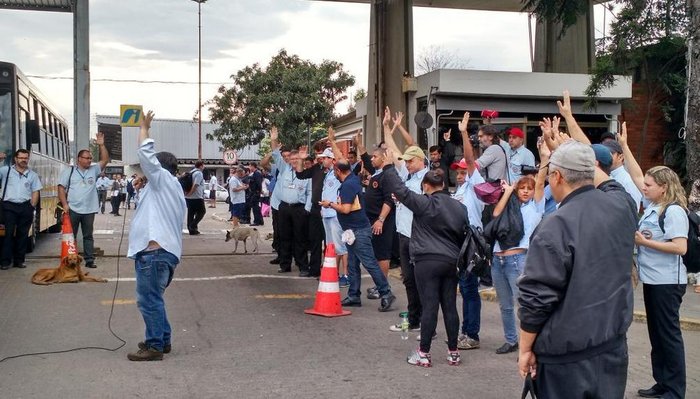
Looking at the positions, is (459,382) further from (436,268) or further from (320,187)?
(320,187)

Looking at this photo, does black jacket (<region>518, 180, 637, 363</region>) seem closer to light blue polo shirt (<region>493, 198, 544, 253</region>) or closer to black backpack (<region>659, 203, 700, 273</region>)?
black backpack (<region>659, 203, 700, 273</region>)

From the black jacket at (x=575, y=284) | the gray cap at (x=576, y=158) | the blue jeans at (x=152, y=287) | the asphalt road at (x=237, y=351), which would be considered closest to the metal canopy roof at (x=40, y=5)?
the asphalt road at (x=237, y=351)

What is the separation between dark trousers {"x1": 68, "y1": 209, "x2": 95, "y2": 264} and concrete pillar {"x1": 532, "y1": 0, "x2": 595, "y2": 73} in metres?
15.0

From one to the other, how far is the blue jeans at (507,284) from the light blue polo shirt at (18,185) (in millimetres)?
8462

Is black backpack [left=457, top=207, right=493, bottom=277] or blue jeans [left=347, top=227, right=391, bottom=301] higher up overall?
black backpack [left=457, top=207, right=493, bottom=277]

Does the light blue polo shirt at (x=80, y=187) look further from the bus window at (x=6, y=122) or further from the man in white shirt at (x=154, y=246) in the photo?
the man in white shirt at (x=154, y=246)

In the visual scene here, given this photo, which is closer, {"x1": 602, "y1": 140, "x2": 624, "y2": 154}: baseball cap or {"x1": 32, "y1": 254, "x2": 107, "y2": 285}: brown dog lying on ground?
{"x1": 602, "y1": 140, "x2": 624, "y2": 154}: baseball cap

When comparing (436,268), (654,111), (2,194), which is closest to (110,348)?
(436,268)

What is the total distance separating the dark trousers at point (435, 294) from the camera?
6676mm

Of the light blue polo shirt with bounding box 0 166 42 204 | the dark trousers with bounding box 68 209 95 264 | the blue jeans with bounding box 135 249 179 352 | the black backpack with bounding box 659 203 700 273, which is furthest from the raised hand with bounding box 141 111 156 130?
the light blue polo shirt with bounding box 0 166 42 204

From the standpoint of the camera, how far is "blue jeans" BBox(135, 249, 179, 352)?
6727mm

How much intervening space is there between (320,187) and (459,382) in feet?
17.4

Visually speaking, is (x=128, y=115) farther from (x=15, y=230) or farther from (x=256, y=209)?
(x=256, y=209)

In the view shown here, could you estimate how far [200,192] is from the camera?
19.5 metres
